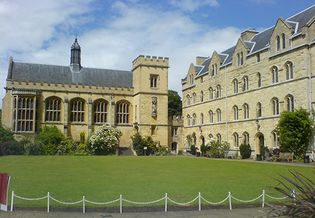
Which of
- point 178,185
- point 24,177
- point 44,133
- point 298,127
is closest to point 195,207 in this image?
point 178,185

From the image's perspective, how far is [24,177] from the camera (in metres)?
18.5

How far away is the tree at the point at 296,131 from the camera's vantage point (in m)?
32.0

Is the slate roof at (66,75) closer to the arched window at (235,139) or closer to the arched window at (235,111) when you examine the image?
the arched window at (235,111)

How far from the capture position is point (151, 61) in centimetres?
5441

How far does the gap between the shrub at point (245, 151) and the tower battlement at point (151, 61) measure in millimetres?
19976

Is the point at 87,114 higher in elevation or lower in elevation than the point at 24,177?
higher

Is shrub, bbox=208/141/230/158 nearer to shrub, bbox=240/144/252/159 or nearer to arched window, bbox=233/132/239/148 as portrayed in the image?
arched window, bbox=233/132/239/148

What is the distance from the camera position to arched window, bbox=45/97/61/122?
5238cm

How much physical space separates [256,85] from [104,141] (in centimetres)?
1927

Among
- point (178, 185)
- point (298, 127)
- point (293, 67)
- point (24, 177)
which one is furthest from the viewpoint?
point (293, 67)

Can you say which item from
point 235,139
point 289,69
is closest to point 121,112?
point 235,139

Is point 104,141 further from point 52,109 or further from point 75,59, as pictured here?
point 75,59

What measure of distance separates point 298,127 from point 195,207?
21.6 metres

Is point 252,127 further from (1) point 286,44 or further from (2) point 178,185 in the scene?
(2) point 178,185
